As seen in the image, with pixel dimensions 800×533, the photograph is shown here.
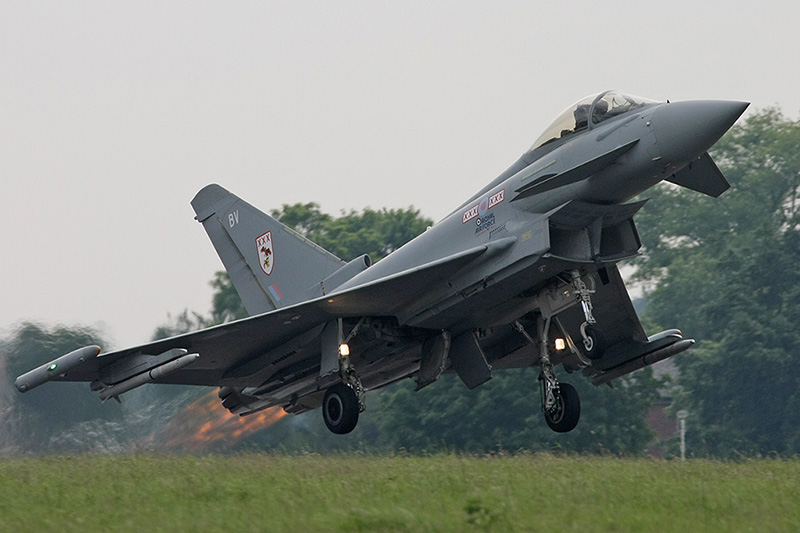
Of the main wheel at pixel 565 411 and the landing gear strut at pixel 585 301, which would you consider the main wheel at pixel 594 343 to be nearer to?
the landing gear strut at pixel 585 301

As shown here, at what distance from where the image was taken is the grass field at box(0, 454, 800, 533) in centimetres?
834

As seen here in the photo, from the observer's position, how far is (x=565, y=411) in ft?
51.7

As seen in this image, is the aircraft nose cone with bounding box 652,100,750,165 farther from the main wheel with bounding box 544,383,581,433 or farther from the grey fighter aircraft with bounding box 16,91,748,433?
the main wheel with bounding box 544,383,581,433

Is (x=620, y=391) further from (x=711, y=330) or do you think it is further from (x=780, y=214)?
(x=780, y=214)

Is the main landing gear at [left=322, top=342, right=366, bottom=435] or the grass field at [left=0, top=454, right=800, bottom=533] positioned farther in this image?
the main landing gear at [left=322, top=342, right=366, bottom=435]

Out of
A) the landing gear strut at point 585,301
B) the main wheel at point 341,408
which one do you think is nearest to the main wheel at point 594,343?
the landing gear strut at point 585,301

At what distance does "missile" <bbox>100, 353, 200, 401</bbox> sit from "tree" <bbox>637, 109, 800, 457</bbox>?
22.5m

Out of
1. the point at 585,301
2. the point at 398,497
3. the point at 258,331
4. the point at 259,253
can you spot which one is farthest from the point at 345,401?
the point at 398,497

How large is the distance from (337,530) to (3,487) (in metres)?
4.60

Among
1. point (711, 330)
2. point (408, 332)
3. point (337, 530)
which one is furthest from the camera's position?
point (711, 330)

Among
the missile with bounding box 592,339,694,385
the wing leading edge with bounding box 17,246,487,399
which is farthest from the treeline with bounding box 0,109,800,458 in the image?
the wing leading edge with bounding box 17,246,487,399

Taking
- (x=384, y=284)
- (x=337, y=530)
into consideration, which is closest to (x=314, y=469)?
(x=384, y=284)

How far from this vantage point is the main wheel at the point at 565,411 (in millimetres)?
15734

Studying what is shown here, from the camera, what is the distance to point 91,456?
15.3m
